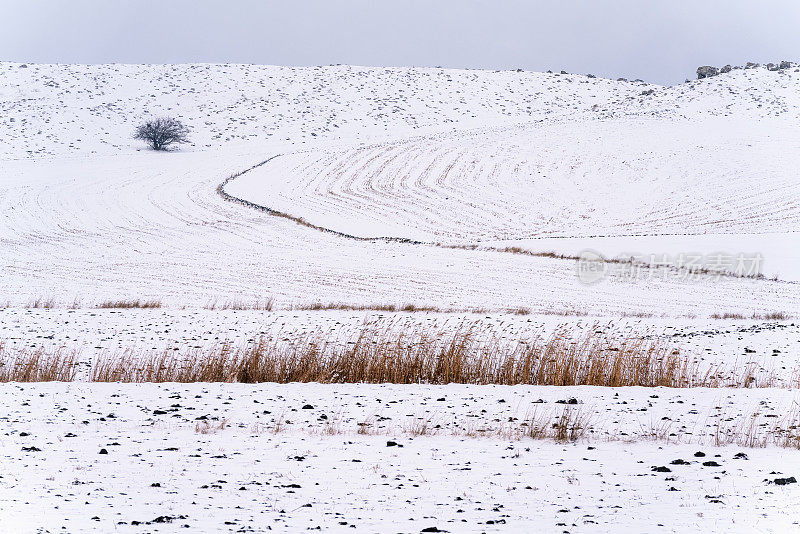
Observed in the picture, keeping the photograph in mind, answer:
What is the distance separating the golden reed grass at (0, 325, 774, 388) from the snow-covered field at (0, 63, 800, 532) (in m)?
0.81

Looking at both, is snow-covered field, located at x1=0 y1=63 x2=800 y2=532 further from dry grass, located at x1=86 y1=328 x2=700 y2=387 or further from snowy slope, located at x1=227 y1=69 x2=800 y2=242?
dry grass, located at x1=86 y1=328 x2=700 y2=387

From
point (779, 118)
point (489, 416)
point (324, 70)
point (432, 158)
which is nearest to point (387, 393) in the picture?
point (489, 416)

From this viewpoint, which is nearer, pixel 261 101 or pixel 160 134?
pixel 160 134

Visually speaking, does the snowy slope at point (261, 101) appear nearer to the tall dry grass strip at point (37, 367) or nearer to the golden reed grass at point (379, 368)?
the tall dry grass strip at point (37, 367)

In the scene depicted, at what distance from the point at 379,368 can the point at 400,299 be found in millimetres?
8753

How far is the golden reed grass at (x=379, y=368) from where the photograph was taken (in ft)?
36.1

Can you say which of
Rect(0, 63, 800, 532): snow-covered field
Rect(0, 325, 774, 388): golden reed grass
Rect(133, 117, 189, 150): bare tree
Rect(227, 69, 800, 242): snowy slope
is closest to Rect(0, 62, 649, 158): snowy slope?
Rect(0, 63, 800, 532): snow-covered field

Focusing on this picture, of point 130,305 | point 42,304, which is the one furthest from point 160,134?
point 130,305

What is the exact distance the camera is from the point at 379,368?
37.0 feet

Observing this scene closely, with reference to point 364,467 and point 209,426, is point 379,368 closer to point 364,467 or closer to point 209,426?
point 209,426

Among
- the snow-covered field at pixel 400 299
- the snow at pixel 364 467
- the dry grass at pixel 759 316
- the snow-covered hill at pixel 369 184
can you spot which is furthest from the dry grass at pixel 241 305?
the dry grass at pixel 759 316

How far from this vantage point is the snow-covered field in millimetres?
6254

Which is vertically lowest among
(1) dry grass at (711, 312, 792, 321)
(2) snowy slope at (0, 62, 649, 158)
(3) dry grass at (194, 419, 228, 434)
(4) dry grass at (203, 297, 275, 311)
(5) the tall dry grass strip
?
(5) the tall dry grass strip

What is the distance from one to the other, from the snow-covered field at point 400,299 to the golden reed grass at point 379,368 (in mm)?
808
